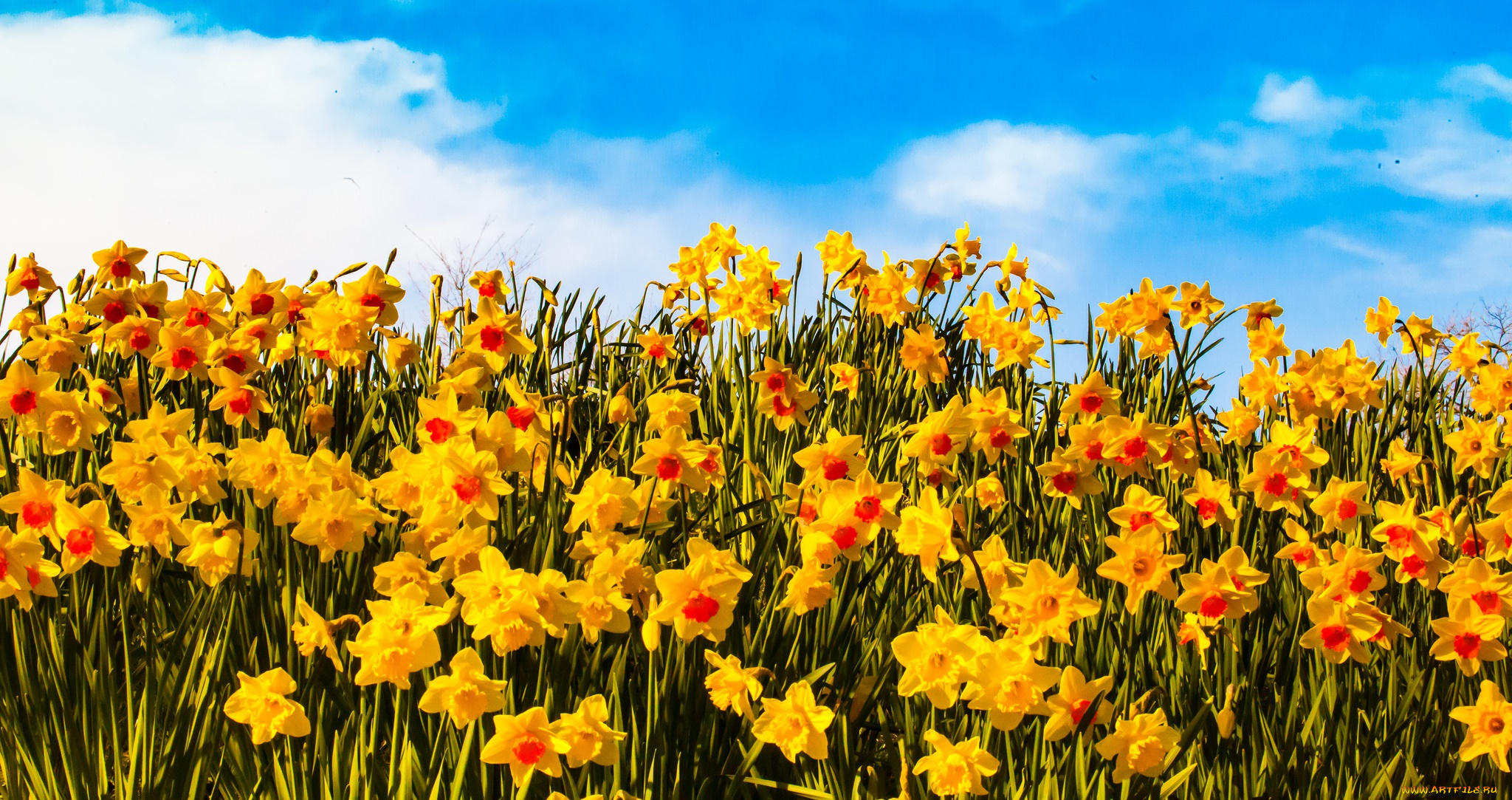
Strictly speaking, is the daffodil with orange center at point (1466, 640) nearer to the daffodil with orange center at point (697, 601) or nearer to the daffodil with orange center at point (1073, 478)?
the daffodil with orange center at point (1073, 478)

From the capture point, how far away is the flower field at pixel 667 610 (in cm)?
178

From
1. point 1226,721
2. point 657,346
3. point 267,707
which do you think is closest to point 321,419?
point 267,707

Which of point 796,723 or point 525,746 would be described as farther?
point 796,723

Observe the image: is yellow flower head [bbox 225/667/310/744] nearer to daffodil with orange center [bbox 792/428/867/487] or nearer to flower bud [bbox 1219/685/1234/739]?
daffodil with orange center [bbox 792/428/867/487]

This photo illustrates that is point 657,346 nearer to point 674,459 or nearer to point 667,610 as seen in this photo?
point 674,459

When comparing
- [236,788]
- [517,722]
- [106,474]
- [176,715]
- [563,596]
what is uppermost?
[106,474]

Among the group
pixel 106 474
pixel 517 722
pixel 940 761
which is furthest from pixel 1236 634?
pixel 106 474

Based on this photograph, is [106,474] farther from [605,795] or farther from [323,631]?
[605,795]

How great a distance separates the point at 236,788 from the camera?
6.87 ft

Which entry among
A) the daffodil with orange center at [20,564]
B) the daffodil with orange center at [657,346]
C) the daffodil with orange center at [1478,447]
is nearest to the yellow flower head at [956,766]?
the daffodil with orange center at [20,564]

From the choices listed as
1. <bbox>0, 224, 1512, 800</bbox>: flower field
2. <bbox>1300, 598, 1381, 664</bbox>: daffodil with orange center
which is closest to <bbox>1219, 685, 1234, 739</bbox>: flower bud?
<bbox>0, 224, 1512, 800</bbox>: flower field

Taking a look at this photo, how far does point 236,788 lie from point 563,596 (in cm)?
94

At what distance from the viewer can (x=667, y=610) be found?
5.82ft

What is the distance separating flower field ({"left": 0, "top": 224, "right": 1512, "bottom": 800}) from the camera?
1.78 metres
